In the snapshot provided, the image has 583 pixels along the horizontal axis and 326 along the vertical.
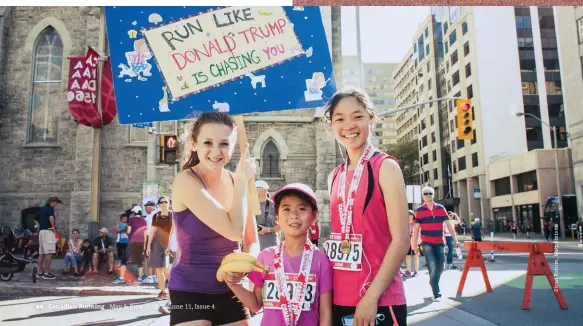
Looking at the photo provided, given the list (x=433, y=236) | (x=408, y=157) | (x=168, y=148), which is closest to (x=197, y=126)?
(x=168, y=148)

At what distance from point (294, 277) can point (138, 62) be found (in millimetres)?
1365

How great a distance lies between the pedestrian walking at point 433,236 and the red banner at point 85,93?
3.39 m

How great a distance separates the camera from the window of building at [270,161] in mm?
3594

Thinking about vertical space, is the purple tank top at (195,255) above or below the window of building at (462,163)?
below

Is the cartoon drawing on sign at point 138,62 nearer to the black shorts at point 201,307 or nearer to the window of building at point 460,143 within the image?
the black shorts at point 201,307

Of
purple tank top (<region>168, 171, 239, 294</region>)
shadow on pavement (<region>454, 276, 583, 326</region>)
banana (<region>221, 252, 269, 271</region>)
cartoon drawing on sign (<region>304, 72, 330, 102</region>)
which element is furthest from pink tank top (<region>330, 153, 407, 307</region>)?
shadow on pavement (<region>454, 276, 583, 326</region>)

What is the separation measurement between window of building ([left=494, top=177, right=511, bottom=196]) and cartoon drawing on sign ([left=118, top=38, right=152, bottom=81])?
2.77 metres

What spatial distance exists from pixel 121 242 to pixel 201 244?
203 cm

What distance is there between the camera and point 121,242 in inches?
128

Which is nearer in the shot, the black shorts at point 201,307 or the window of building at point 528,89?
the black shorts at point 201,307

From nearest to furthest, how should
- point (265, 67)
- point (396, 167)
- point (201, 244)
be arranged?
1. point (396, 167)
2. point (201, 244)
3. point (265, 67)

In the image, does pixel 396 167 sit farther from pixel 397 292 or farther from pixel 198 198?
pixel 198 198

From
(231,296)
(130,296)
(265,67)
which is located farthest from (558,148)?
(130,296)


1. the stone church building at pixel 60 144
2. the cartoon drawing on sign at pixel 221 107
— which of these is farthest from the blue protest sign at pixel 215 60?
the stone church building at pixel 60 144
